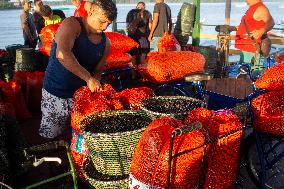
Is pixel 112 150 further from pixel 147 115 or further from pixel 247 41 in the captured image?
pixel 247 41

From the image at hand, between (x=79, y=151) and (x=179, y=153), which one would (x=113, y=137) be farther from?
(x=79, y=151)

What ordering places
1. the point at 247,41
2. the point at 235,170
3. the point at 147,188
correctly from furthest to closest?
the point at 247,41, the point at 235,170, the point at 147,188

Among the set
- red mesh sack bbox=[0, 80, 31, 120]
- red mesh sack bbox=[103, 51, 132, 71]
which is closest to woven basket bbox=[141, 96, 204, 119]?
red mesh sack bbox=[103, 51, 132, 71]

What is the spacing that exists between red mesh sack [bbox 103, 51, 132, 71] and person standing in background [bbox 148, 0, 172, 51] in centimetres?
315

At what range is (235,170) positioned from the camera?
2584 millimetres

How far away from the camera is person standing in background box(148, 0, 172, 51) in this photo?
9.16 m

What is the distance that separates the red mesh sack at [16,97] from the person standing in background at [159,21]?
4.49 metres

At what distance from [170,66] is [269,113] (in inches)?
81.9

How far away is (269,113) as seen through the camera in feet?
9.93

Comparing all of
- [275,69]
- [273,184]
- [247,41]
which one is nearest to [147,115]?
[275,69]

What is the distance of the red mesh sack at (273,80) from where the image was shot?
330 cm

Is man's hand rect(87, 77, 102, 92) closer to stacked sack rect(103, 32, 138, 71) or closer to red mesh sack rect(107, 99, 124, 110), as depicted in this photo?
red mesh sack rect(107, 99, 124, 110)

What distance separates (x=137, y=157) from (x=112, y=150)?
28 cm

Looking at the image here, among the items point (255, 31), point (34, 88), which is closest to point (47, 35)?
point (34, 88)
